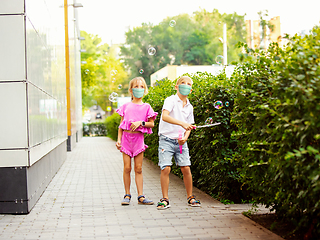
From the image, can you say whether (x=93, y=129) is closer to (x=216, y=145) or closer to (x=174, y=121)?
(x=216, y=145)

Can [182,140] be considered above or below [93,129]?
above

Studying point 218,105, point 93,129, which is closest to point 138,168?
point 218,105

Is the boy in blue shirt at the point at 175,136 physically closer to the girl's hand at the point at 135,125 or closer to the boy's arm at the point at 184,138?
the boy's arm at the point at 184,138

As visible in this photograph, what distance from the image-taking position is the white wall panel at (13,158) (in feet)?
18.9

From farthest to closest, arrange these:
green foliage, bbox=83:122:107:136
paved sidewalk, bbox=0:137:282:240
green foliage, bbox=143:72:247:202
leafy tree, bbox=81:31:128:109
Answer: leafy tree, bbox=81:31:128:109 → green foliage, bbox=83:122:107:136 → green foliage, bbox=143:72:247:202 → paved sidewalk, bbox=0:137:282:240

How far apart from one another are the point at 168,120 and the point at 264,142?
1.85 metres

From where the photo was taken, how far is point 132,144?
6246 mm

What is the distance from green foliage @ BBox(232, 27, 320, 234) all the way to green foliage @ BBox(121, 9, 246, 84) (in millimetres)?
55555

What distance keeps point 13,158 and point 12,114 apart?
0.62 meters

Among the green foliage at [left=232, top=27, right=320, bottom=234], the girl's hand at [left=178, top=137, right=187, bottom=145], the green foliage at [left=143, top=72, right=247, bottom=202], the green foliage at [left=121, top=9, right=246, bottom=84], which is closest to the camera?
the green foliage at [left=232, top=27, right=320, bottom=234]

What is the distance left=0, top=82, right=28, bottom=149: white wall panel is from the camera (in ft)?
18.9

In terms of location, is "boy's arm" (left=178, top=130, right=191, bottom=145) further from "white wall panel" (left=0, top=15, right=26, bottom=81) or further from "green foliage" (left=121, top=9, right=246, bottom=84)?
"green foliage" (left=121, top=9, right=246, bottom=84)

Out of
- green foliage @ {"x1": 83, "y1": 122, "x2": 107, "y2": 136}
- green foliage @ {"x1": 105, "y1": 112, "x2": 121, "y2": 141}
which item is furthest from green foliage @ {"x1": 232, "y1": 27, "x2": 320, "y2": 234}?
green foliage @ {"x1": 83, "y1": 122, "x2": 107, "y2": 136}

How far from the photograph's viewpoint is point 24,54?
585 centimetres
